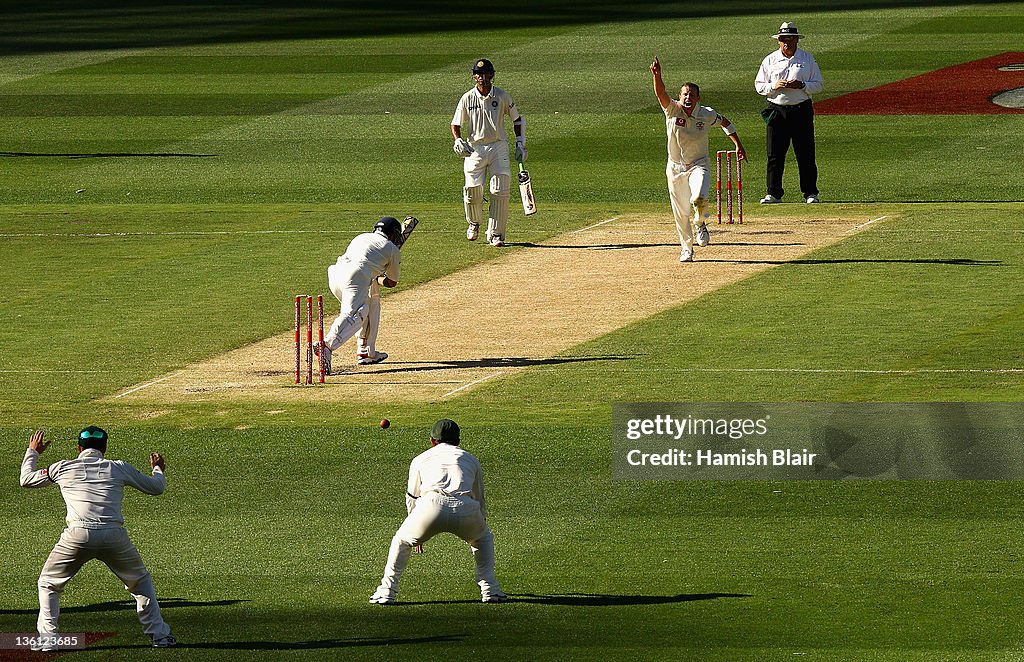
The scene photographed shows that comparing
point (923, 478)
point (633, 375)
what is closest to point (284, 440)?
point (633, 375)

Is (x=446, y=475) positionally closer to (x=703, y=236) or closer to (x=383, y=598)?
(x=383, y=598)

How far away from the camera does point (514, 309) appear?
21.8 meters

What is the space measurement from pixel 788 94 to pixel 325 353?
10.5 meters

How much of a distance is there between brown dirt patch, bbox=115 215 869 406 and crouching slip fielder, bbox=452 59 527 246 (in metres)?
0.76

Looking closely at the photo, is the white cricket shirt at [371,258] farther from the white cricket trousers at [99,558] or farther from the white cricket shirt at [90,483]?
the white cricket trousers at [99,558]

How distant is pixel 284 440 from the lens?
54.3 feet

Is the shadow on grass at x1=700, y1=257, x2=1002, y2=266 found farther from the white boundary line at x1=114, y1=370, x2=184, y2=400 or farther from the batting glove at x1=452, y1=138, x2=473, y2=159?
the white boundary line at x1=114, y1=370, x2=184, y2=400

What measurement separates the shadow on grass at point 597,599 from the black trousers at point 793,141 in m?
15.4

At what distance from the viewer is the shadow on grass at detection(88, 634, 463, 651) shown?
457 inches

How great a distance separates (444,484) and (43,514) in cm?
393

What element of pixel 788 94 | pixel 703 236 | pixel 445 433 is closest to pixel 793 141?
pixel 788 94

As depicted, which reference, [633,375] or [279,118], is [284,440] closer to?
[633,375]

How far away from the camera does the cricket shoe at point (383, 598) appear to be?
12.4 m

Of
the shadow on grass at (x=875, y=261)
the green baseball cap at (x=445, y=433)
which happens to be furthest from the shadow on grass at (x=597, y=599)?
the shadow on grass at (x=875, y=261)
